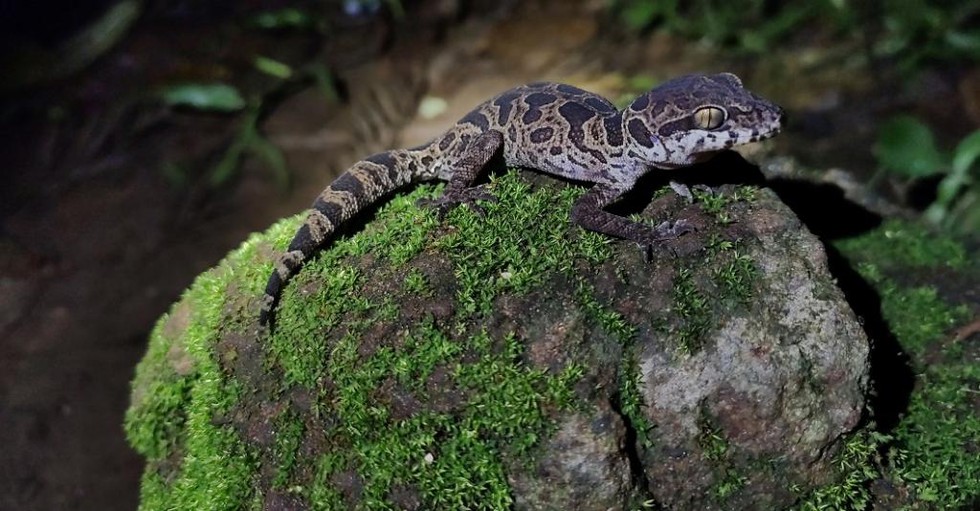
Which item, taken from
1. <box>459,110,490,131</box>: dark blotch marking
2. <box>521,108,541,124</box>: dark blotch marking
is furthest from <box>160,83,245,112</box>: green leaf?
<box>521,108,541,124</box>: dark blotch marking

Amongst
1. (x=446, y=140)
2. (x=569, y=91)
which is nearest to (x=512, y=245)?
(x=446, y=140)

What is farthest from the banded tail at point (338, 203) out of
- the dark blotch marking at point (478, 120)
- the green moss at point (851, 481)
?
the green moss at point (851, 481)

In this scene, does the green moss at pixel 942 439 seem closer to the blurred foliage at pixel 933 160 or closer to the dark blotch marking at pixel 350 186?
the blurred foliage at pixel 933 160

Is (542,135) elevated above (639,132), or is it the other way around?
(542,135)

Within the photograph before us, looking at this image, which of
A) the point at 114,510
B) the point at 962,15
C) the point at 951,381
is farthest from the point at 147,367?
Result: the point at 962,15

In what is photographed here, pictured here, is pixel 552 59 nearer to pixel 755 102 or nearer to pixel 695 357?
pixel 755 102

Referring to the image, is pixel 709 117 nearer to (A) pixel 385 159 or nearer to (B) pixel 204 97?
(A) pixel 385 159
